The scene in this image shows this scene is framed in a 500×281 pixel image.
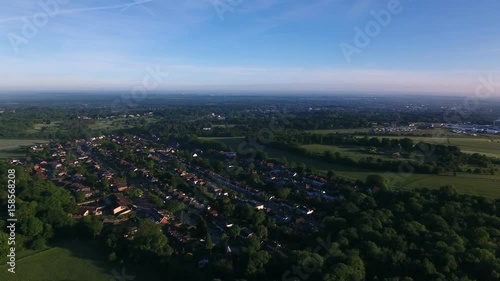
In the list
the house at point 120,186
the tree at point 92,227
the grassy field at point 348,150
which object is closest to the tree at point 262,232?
the tree at point 92,227

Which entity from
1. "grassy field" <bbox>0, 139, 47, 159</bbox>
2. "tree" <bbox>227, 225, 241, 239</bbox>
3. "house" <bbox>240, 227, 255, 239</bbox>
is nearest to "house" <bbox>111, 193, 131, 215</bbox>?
"tree" <bbox>227, 225, 241, 239</bbox>

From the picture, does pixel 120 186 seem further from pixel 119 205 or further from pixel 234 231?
pixel 234 231

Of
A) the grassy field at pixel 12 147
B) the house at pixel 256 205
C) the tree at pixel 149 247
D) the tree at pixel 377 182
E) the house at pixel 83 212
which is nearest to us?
the tree at pixel 149 247

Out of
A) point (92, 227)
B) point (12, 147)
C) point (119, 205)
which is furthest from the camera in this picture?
point (12, 147)

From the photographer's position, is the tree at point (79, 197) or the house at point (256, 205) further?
the tree at point (79, 197)

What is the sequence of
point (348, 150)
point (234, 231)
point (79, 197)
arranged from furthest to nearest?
point (348, 150)
point (79, 197)
point (234, 231)

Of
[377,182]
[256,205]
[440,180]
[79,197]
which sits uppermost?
[377,182]

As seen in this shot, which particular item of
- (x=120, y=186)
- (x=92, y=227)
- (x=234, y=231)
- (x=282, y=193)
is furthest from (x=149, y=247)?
(x=120, y=186)

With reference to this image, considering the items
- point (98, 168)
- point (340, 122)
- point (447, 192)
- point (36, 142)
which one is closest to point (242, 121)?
point (340, 122)

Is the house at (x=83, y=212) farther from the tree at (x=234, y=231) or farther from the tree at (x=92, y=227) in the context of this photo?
the tree at (x=234, y=231)
